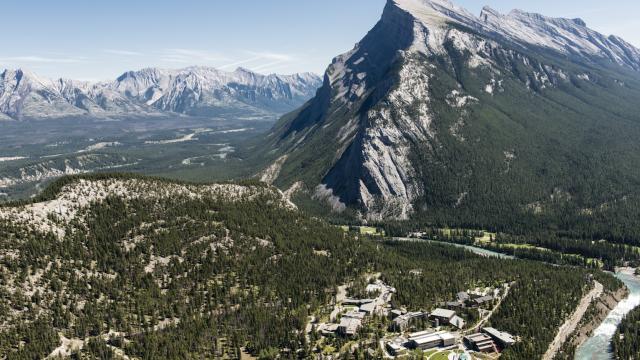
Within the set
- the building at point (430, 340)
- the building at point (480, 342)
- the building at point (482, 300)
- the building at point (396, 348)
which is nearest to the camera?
the building at point (396, 348)

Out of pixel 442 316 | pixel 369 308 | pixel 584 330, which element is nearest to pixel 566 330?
pixel 584 330

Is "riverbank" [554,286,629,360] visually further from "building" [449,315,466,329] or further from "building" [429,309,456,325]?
"building" [429,309,456,325]

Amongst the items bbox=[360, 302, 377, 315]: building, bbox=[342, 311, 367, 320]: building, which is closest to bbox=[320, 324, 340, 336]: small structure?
bbox=[342, 311, 367, 320]: building

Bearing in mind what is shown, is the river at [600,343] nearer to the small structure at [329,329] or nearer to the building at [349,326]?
the building at [349,326]

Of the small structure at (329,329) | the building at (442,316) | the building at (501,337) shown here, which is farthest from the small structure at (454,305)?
the small structure at (329,329)

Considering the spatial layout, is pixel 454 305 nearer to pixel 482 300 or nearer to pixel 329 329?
pixel 482 300

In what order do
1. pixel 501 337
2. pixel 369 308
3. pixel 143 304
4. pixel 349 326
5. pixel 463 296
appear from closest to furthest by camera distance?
pixel 501 337, pixel 349 326, pixel 143 304, pixel 369 308, pixel 463 296

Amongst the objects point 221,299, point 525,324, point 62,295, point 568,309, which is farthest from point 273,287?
point 568,309
